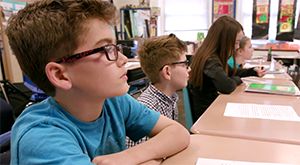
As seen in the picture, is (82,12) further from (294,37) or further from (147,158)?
(294,37)

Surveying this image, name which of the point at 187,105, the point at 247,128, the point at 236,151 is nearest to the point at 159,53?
the point at 187,105

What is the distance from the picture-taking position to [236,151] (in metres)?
0.79

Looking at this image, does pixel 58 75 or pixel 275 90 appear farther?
pixel 275 90

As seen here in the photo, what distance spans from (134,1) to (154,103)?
457 cm

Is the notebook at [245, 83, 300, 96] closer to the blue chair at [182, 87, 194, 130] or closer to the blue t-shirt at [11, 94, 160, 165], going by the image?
the blue chair at [182, 87, 194, 130]

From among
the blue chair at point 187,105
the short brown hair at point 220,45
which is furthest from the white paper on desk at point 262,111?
the short brown hair at point 220,45

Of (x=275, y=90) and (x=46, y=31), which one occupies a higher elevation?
(x=46, y=31)

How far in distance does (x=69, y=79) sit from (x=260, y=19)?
5.01 metres

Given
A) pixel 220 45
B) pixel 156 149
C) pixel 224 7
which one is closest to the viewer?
pixel 156 149

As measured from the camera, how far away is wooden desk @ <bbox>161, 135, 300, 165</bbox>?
2.42 ft

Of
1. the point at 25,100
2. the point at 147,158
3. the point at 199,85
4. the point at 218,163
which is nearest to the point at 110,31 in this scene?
the point at 147,158

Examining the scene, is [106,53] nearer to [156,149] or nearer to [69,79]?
[69,79]

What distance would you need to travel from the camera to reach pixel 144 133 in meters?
0.95

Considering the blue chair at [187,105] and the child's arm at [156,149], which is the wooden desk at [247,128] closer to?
the child's arm at [156,149]
